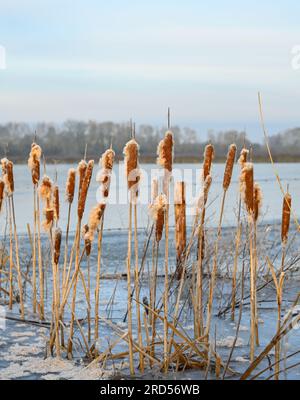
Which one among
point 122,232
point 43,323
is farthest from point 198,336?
point 122,232

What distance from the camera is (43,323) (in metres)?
4.97

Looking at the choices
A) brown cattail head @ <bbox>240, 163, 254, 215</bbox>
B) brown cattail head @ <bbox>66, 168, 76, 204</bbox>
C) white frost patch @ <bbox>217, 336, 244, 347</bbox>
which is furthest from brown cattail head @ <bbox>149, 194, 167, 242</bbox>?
white frost patch @ <bbox>217, 336, 244, 347</bbox>

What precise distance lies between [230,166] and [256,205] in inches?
13.4

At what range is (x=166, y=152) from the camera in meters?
3.50

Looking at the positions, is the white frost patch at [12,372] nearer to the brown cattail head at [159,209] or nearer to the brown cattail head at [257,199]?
the brown cattail head at [159,209]

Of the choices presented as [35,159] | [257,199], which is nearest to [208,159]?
[257,199]

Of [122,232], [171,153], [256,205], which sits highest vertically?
[171,153]

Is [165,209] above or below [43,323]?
above

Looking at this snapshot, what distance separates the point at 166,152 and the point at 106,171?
1.23 ft

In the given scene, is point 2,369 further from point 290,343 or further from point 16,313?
point 290,343

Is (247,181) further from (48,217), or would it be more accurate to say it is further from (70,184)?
(48,217)

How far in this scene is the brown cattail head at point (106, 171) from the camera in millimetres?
3639

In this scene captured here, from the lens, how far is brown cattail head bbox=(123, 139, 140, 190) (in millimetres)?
3424

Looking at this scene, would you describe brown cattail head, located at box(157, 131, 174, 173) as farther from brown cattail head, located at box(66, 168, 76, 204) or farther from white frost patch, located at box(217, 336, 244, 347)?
white frost patch, located at box(217, 336, 244, 347)
